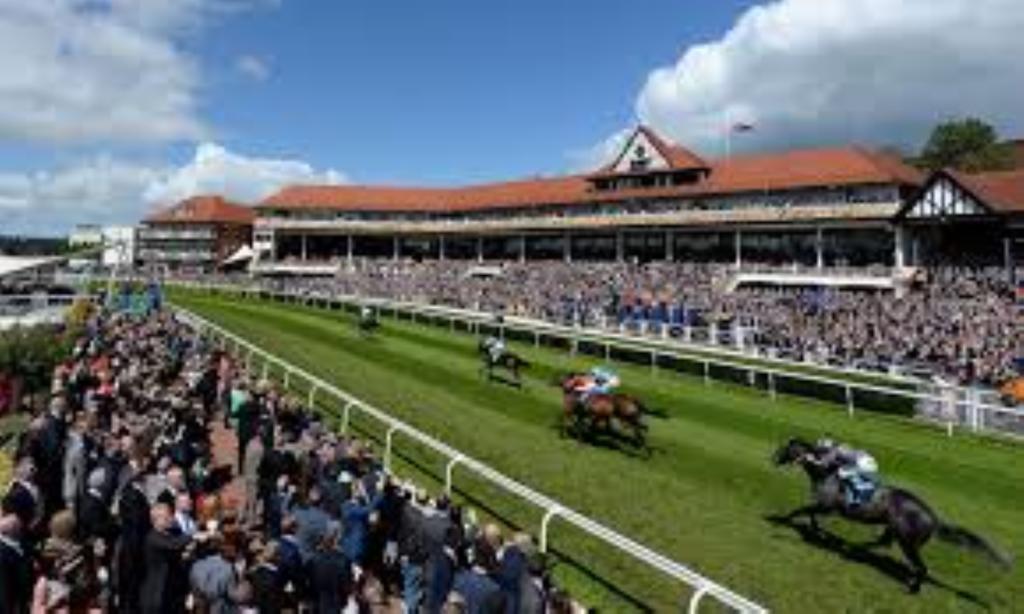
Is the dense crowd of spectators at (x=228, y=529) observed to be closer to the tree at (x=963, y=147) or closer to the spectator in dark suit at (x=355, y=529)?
the spectator in dark suit at (x=355, y=529)

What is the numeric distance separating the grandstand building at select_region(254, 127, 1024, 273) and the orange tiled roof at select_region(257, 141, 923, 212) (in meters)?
0.11

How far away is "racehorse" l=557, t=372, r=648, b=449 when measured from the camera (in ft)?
48.8

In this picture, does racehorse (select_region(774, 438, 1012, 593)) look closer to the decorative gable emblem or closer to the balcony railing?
the decorative gable emblem

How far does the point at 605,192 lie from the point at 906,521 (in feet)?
167

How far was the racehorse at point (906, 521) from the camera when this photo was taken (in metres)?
9.41

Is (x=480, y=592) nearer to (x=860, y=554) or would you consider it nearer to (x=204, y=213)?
(x=860, y=554)

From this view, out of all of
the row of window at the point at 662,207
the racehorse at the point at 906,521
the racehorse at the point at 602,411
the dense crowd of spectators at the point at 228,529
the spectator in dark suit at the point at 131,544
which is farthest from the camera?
the row of window at the point at 662,207

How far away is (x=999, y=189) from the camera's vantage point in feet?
124

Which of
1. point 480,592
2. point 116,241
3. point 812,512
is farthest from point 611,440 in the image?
point 116,241

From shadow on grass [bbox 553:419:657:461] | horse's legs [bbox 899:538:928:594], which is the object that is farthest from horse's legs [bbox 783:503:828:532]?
shadow on grass [bbox 553:419:657:461]

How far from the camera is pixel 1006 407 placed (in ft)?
57.8

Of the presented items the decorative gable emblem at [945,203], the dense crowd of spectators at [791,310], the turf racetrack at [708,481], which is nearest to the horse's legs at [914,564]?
the turf racetrack at [708,481]

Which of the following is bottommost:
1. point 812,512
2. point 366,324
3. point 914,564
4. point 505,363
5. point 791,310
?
point 914,564

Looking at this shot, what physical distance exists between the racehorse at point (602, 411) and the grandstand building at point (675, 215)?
26.0 m
